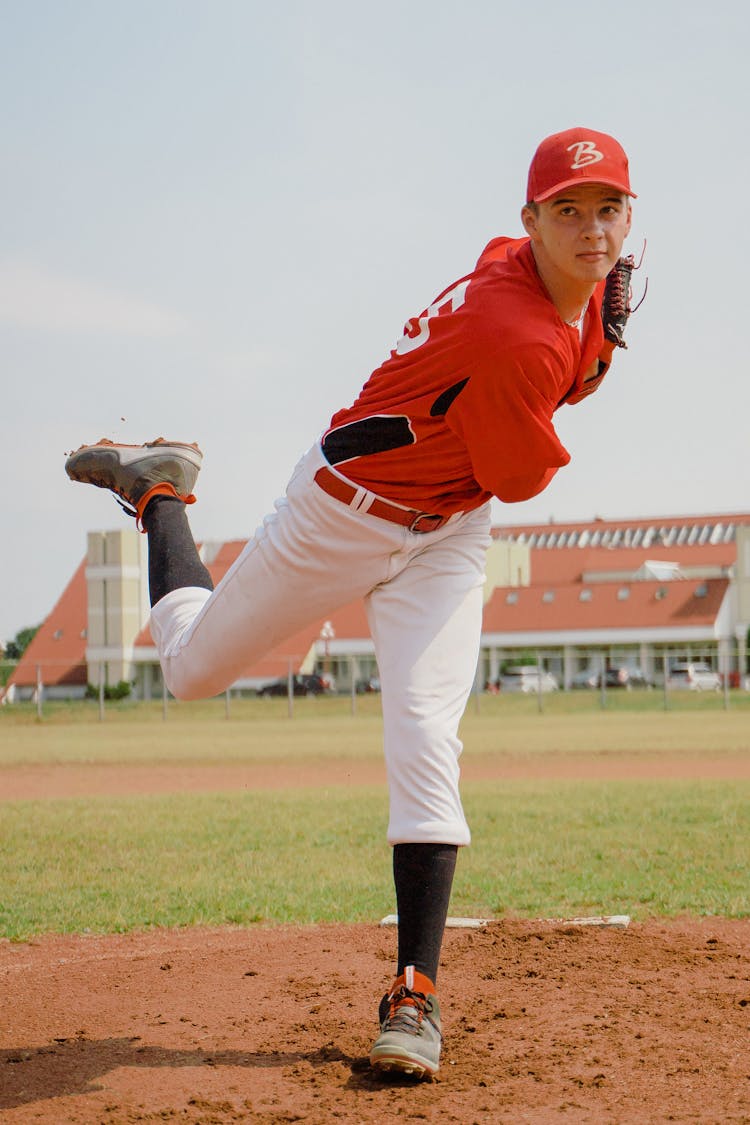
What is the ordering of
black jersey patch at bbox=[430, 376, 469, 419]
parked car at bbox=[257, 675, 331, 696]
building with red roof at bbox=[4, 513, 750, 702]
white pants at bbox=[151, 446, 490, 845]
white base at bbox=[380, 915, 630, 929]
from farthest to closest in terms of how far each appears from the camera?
building with red roof at bbox=[4, 513, 750, 702] < parked car at bbox=[257, 675, 331, 696] < white base at bbox=[380, 915, 630, 929] < white pants at bbox=[151, 446, 490, 845] < black jersey patch at bbox=[430, 376, 469, 419]

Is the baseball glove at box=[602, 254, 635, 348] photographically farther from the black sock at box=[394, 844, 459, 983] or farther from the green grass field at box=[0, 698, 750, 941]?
the green grass field at box=[0, 698, 750, 941]

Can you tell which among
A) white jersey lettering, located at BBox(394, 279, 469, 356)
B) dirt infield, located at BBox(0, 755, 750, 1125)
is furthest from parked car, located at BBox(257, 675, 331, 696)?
white jersey lettering, located at BBox(394, 279, 469, 356)

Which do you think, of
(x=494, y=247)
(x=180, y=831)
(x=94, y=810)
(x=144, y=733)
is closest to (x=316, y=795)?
(x=94, y=810)

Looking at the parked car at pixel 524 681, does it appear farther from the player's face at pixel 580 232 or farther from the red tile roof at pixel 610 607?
the player's face at pixel 580 232

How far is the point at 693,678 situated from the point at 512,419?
166ft

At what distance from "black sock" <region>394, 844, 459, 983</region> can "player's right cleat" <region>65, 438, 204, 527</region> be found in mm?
1666

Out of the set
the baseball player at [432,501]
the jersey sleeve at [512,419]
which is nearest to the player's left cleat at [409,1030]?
the baseball player at [432,501]

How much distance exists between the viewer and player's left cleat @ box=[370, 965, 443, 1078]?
3260 millimetres

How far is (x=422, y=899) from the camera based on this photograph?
11.4 ft

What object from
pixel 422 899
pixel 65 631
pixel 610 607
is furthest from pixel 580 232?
pixel 610 607

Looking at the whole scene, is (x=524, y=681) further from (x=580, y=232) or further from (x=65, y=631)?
(x=580, y=232)

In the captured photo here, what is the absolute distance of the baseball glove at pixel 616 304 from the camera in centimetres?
349

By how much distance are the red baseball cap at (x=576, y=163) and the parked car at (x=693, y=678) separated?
48237mm

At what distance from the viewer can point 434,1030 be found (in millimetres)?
3387
